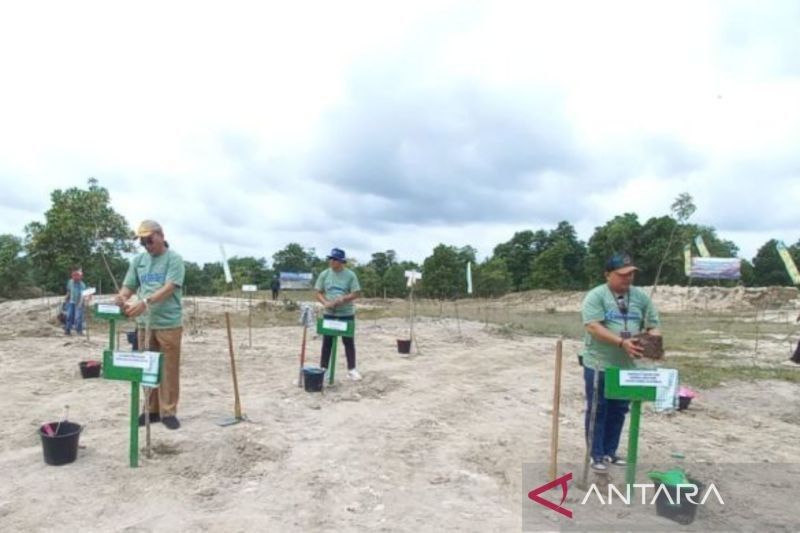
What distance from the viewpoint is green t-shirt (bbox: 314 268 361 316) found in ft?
21.2

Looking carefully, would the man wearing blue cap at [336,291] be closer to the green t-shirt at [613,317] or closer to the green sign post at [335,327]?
the green sign post at [335,327]

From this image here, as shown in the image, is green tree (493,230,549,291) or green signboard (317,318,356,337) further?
green tree (493,230,549,291)

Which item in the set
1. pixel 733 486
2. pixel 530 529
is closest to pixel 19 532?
pixel 530 529

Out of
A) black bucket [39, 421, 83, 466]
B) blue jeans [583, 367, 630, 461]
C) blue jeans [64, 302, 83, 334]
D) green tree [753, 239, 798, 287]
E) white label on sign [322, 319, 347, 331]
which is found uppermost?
green tree [753, 239, 798, 287]

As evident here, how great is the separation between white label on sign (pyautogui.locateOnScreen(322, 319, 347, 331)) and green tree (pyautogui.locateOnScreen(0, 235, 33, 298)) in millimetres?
30221

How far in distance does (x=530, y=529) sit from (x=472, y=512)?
0.37 m

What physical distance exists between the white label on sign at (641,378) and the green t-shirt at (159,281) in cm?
340

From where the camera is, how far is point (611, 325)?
372 centimetres

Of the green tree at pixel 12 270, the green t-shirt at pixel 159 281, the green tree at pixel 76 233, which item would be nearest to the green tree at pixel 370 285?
the green tree at pixel 12 270

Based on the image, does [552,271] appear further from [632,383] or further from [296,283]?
[632,383]

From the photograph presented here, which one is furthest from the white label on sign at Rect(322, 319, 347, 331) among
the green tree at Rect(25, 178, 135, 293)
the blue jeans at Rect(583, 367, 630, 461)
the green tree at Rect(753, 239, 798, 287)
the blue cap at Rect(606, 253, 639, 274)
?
the green tree at Rect(753, 239, 798, 287)

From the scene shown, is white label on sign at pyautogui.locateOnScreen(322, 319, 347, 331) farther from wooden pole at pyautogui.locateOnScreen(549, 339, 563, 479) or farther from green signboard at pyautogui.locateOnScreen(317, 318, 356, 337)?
wooden pole at pyautogui.locateOnScreen(549, 339, 563, 479)

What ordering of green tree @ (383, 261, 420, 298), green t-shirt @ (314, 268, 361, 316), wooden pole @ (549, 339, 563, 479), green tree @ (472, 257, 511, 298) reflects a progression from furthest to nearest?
green tree @ (383, 261, 420, 298), green tree @ (472, 257, 511, 298), green t-shirt @ (314, 268, 361, 316), wooden pole @ (549, 339, 563, 479)

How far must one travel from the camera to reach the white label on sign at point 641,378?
3340 mm
